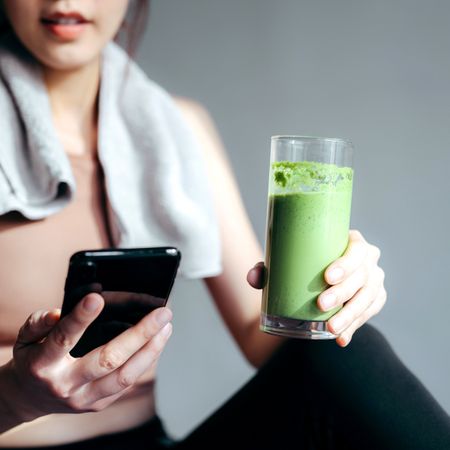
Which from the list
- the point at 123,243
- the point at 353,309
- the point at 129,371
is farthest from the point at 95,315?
the point at 123,243

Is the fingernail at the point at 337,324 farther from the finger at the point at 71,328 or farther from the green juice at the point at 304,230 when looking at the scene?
the finger at the point at 71,328

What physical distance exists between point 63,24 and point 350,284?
2.24ft

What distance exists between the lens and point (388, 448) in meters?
1.04

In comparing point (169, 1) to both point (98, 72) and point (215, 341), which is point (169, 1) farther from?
point (215, 341)

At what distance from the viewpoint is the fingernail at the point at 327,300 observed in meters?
0.95

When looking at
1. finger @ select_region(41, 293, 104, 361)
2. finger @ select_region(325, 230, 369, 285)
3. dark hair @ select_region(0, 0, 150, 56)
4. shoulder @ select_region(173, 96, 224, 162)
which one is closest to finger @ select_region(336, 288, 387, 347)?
finger @ select_region(325, 230, 369, 285)

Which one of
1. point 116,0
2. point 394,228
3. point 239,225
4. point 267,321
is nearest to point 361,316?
point 267,321

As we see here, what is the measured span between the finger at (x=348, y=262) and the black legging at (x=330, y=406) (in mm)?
214

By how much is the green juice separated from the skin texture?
0.02 m

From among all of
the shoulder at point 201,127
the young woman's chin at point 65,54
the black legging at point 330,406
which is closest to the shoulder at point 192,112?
the shoulder at point 201,127

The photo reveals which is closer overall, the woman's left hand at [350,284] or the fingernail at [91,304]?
the fingernail at [91,304]

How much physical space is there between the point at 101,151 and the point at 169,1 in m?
0.81

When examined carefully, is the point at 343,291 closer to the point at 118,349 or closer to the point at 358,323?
the point at 358,323

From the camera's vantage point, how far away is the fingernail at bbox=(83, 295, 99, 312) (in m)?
0.82
